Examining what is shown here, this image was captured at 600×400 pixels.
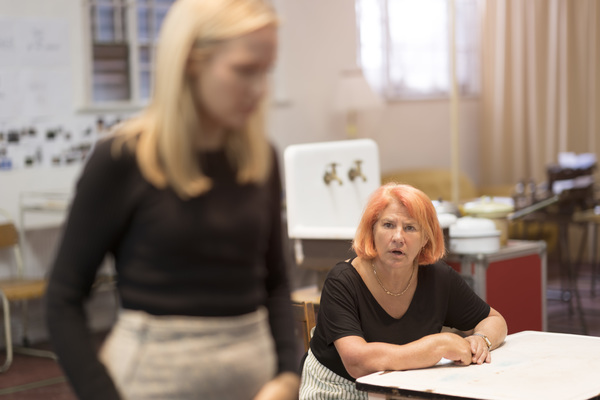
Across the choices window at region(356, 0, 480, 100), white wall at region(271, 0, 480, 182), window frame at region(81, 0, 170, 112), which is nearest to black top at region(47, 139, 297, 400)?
window frame at region(81, 0, 170, 112)

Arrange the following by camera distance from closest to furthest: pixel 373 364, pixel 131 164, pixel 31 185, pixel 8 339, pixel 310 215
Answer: pixel 131 164
pixel 373 364
pixel 310 215
pixel 8 339
pixel 31 185

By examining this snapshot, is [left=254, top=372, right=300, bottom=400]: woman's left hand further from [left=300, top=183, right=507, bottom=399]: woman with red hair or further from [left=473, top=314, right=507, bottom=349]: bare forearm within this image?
[left=473, top=314, right=507, bottom=349]: bare forearm

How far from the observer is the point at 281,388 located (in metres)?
1.23

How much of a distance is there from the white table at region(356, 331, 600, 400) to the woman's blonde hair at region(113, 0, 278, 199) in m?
1.25

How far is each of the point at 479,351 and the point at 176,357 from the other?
154 cm

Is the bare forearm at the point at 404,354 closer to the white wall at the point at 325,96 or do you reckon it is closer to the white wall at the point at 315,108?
the white wall at the point at 315,108

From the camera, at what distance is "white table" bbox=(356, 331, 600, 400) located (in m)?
2.18

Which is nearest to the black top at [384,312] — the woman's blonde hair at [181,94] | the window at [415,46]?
the woman's blonde hair at [181,94]

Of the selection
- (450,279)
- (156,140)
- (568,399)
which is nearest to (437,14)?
(450,279)

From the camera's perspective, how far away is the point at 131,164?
112cm

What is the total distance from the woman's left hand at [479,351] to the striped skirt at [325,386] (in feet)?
1.14

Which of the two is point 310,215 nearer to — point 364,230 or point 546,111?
point 364,230

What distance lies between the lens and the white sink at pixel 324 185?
4074 mm

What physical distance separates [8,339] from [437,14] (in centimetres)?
566
